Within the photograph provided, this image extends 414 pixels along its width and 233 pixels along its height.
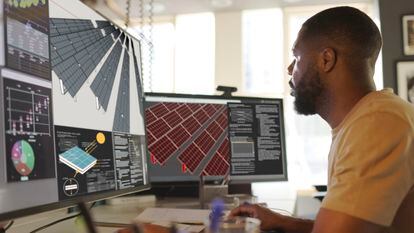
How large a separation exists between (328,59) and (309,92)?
131 mm

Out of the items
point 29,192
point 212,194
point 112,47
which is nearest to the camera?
point 29,192

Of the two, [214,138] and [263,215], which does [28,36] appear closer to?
[263,215]

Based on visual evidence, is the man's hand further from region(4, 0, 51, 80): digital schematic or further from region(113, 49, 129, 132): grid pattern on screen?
region(4, 0, 51, 80): digital schematic

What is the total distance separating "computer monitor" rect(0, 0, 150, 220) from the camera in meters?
0.64

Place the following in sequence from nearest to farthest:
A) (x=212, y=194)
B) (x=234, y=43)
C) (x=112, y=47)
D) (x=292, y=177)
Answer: (x=112, y=47), (x=212, y=194), (x=292, y=177), (x=234, y=43)

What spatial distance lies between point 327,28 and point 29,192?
2.66ft

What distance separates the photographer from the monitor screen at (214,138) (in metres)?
1.53

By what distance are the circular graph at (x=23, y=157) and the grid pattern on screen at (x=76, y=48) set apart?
18cm

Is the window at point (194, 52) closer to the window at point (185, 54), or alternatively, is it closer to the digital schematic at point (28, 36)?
the window at point (185, 54)

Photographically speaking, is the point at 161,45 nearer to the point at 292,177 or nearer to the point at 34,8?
the point at 292,177

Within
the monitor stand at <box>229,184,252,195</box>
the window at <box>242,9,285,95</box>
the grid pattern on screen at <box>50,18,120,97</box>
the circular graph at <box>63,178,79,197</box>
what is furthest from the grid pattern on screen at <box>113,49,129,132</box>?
the window at <box>242,9,285,95</box>

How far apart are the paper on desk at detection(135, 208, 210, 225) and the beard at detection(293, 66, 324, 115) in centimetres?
42

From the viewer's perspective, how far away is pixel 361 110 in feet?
2.85

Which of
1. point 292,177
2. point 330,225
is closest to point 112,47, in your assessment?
point 330,225
